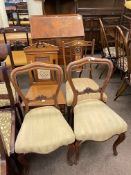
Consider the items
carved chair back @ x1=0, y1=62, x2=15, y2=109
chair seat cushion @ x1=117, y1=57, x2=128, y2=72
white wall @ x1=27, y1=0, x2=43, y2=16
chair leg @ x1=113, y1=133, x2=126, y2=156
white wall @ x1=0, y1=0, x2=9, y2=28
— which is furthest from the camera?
white wall @ x1=27, y1=0, x2=43, y2=16

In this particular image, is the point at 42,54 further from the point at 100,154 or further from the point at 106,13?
the point at 106,13

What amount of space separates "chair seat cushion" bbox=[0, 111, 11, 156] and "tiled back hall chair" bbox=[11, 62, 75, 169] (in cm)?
9

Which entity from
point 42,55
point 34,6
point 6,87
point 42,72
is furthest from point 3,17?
point 6,87

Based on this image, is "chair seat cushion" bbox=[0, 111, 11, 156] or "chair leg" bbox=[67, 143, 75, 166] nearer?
"chair seat cushion" bbox=[0, 111, 11, 156]

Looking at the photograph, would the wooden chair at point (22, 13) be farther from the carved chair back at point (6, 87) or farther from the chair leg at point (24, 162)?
the chair leg at point (24, 162)

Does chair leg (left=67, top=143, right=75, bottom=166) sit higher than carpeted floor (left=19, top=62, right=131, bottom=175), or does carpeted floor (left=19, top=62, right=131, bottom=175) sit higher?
chair leg (left=67, top=143, right=75, bottom=166)

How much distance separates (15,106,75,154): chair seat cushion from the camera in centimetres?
126

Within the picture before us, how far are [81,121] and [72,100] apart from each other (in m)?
0.30

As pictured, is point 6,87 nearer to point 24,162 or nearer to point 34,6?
point 24,162

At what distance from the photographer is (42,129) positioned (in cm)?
137

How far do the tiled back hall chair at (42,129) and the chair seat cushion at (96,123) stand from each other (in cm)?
9

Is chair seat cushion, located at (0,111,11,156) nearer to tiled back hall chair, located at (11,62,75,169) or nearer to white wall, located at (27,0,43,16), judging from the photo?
tiled back hall chair, located at (11,62,75,169)

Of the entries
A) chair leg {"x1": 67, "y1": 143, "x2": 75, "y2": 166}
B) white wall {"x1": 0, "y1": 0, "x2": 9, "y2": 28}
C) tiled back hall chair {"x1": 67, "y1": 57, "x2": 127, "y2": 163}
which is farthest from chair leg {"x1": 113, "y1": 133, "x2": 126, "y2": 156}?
white wall {"x1": 0, "y1": 0, "x2": 9, "y2": 28}

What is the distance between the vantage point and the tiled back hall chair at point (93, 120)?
1.36 m
